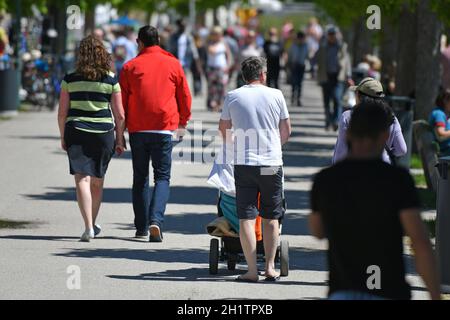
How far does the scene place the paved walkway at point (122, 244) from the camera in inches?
380

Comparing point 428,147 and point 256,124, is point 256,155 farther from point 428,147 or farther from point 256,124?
point 428,147

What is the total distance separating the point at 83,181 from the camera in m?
12.3

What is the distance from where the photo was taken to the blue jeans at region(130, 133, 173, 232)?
1232 centimetres

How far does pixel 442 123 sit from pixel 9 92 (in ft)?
45.2

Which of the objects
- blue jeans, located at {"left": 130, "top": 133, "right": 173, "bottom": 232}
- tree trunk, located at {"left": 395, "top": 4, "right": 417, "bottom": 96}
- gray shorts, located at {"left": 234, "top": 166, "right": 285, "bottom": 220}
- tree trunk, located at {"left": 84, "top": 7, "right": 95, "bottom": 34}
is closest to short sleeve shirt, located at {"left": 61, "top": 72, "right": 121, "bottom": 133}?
blue jeans, located at {"left": 130, "top": 133, "right": 173, "bottom": 232}

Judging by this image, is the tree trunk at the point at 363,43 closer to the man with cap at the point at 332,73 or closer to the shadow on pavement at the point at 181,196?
the man with cap at the point at 332,73

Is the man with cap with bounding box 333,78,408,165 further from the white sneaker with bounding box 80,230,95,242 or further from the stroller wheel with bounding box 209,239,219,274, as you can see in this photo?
the white sneaker with bounding box 80,230,95,242

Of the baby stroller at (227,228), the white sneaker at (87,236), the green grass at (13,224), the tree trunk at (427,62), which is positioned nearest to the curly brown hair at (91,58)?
the white sneaker at (87,236)

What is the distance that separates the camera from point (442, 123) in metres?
15.5

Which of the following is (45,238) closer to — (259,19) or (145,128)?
(145,128)

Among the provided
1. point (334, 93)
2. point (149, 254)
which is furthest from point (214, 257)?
point (334, 93)

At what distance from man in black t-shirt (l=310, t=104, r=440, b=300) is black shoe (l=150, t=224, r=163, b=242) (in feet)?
21.0

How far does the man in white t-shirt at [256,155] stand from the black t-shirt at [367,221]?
13.4ft
